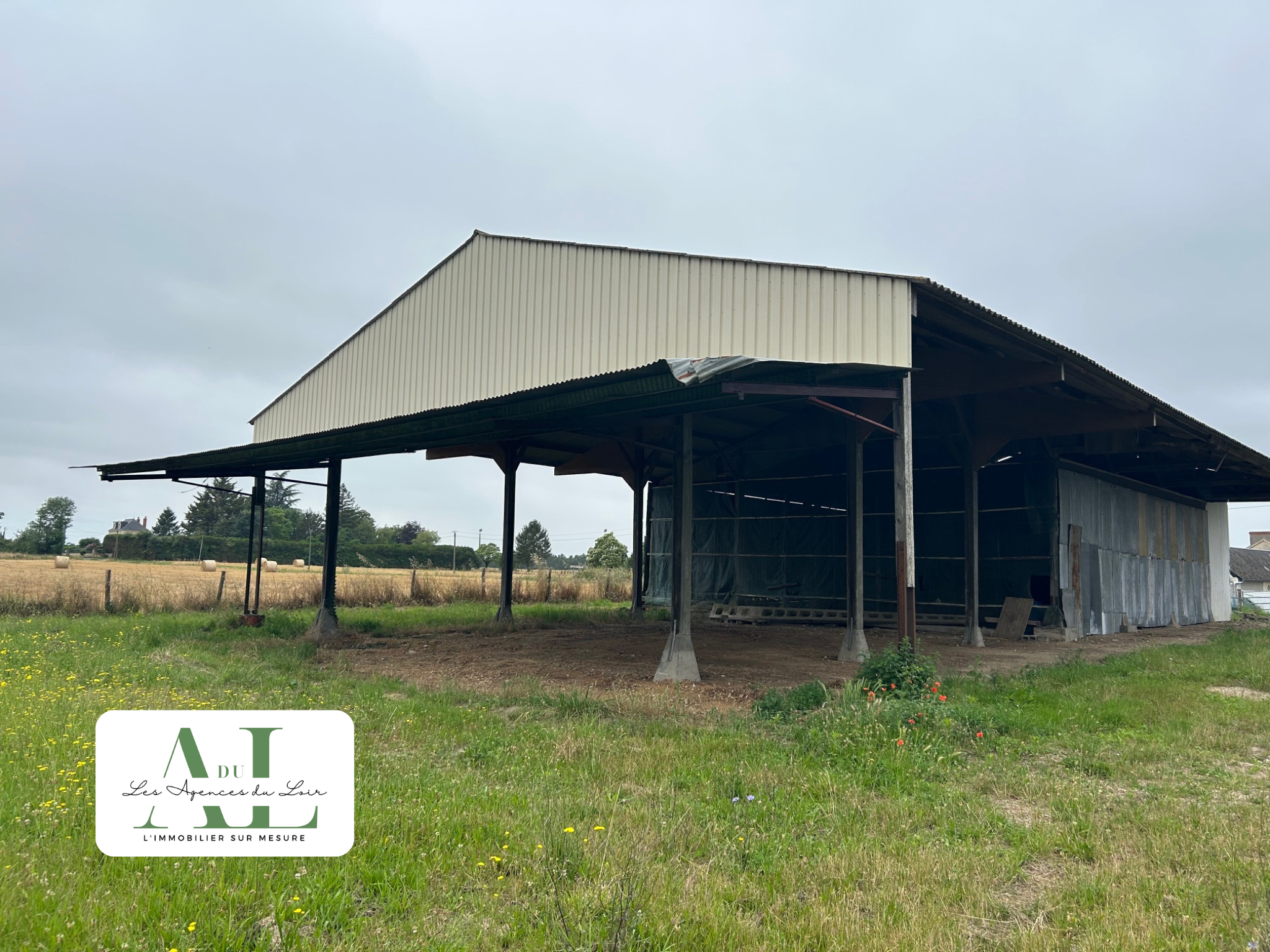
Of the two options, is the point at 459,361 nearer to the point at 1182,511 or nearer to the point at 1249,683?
the point at 1249,683

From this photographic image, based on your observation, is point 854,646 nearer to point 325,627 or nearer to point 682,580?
point 682,580

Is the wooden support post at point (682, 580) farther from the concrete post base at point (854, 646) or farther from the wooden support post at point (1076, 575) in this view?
the wooden support post at point (1076, 575)

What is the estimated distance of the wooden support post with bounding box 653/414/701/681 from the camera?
1086cm

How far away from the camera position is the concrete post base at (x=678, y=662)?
10.8 meters

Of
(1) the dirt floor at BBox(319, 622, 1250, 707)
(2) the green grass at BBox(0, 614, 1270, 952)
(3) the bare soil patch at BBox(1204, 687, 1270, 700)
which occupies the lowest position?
(1) the dirt floor at BBox(319, 622, 1250, 707)

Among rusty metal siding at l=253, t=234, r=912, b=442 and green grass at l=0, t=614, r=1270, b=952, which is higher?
rusty metal siding at l=253, t=234, r=912, b=442

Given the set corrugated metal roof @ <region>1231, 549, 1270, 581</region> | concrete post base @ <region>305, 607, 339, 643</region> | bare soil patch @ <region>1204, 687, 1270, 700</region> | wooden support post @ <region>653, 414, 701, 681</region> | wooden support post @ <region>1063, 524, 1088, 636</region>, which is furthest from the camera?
corrugated metal roof @ <region>1231, 549, 1270, 581</region>

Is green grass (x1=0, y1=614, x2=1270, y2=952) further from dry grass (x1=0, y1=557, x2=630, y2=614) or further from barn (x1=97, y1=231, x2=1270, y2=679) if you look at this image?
dry grass (x1=0, y1=557, x2=630, y2=614)

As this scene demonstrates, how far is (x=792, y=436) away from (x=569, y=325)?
629 centimetres

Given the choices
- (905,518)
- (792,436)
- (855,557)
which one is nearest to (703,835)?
(905,518)

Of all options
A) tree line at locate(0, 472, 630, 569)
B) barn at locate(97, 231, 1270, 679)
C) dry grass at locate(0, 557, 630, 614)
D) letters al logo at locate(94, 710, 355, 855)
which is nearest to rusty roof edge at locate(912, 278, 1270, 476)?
barn at locate(97, 231, 1270, 679)

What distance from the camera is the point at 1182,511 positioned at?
87.0ft

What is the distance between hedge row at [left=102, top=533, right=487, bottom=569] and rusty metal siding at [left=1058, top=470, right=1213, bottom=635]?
124 feet

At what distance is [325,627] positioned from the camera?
16547 mm
